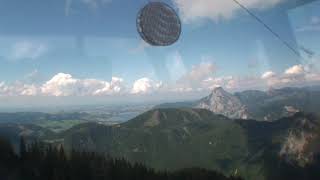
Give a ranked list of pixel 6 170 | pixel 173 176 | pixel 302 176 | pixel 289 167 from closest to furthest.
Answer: pixel 6 170 < pixel 173 176 < pixel 302 176 < pixel 289 167

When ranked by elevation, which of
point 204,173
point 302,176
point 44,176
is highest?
point 44,176

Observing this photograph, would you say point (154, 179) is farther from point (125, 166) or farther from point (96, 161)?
point (96, 161)

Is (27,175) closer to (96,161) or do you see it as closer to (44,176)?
(44,176)

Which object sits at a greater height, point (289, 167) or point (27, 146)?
point (27, 146)

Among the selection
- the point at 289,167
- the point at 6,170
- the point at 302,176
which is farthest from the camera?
the point at 289,167

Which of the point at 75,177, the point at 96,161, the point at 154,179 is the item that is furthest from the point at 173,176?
the point at 75,177

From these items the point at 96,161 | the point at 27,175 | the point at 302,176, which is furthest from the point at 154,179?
the point at 302,176

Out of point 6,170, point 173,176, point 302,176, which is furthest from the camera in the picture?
point 302,176

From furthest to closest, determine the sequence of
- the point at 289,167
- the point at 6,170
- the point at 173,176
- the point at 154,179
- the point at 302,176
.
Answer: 1. the point at 289,167
2. the point at 302,176
3. the point at 173,176
4. the point at 154,179
5. the point at 6,170

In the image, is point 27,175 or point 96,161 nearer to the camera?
point 27,175
